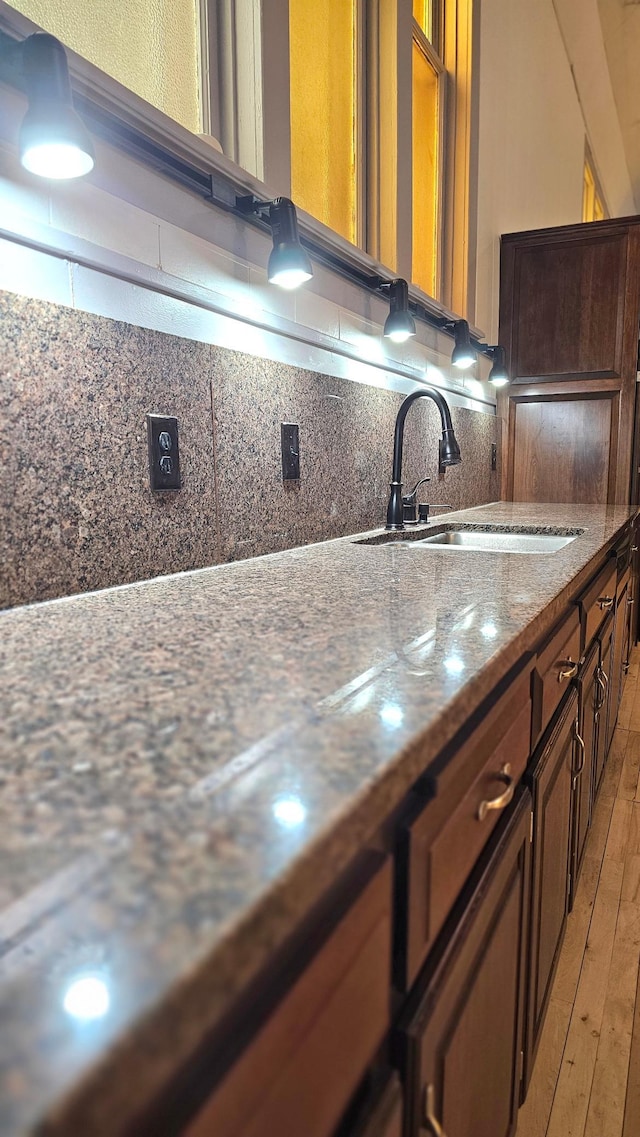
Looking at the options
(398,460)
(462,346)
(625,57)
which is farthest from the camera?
(625,57)

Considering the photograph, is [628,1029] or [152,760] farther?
[628,1029]

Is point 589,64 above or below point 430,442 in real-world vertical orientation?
above

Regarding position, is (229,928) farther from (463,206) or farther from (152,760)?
(463,206)

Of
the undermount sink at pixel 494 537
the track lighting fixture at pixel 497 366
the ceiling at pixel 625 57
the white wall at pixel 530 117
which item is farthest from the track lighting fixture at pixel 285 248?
the ceiling at pixel 625 57

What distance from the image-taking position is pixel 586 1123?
105cm

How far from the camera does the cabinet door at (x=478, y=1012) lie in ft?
1.77

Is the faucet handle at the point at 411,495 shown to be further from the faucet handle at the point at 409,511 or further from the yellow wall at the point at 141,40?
the yellow wall at the point at 141,40

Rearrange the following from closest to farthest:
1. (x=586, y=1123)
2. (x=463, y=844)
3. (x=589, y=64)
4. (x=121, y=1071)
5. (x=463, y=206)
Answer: (x=121, y=1071) < (x=463, y=844) < (x=586, y=1123) < (x=463, y=206) < (x=589, y=64)

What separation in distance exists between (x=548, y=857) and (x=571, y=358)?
8.84 ft

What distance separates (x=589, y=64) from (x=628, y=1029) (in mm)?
5160

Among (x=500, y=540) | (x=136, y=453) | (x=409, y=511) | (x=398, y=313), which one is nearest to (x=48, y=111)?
(x=136, y=453)

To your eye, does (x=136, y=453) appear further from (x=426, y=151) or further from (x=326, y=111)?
(x=426, y=151)

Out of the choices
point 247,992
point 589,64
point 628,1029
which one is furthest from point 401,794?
point 589,64

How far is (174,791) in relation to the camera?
38 cm
